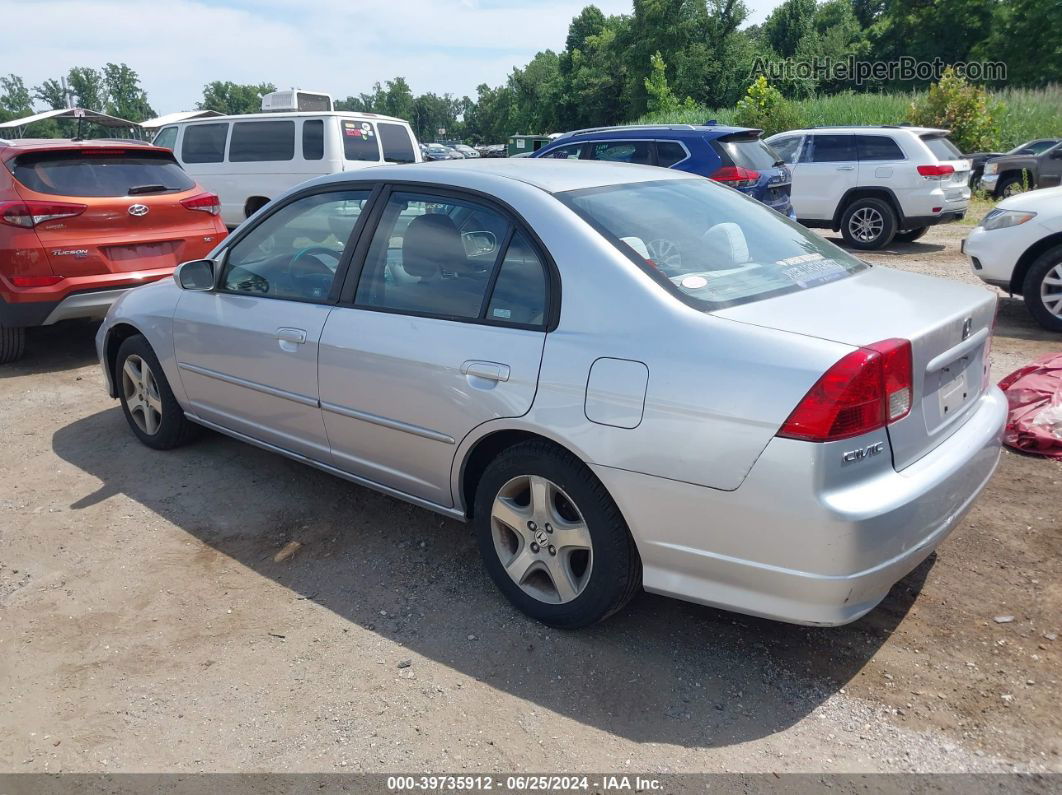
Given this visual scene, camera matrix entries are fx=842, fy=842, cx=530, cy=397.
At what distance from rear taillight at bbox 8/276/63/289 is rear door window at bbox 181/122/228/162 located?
23.7ft

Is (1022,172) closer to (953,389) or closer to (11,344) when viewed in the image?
(953,389)

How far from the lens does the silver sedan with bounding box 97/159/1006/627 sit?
2461mm

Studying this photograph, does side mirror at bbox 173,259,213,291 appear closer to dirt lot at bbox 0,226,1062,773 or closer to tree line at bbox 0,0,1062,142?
dirt lot at bbox 0,226,1062,773

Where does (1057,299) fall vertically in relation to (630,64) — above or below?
below

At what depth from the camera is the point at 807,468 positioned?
237 centimetres

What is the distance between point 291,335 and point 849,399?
243cm

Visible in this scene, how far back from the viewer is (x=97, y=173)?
6.84m

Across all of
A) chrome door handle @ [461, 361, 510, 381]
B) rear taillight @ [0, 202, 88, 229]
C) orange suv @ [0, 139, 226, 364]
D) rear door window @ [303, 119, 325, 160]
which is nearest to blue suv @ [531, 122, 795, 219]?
rear door window @ [303, 119, 325, 160]

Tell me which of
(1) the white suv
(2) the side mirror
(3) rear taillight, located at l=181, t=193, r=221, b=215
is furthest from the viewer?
(1) the white suv

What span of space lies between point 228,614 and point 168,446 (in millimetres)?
1906

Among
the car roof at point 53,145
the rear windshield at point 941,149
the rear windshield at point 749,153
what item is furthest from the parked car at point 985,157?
the car roof at point 53,145

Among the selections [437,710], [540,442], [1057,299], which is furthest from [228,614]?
[1057,299]

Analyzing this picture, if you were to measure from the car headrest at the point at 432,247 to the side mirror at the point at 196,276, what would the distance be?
133cm

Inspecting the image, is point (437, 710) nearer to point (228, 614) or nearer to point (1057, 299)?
point (228, 614)
